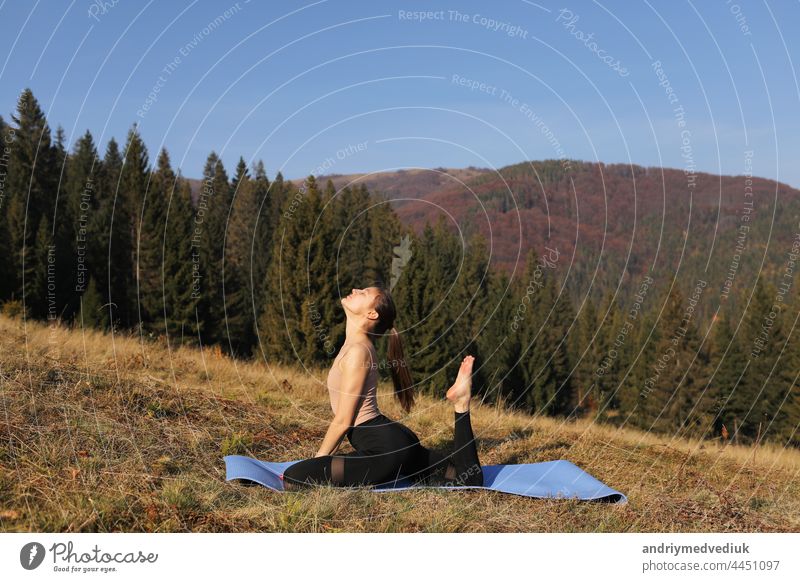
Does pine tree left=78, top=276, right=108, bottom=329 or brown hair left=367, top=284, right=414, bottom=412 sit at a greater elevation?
brown hair left=367, top=284, right=414, bottom=412

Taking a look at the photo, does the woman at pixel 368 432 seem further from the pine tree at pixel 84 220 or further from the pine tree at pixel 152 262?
the pine tree at pixel 152 262

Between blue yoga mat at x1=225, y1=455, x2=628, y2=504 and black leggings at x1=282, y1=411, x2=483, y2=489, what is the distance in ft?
0.37

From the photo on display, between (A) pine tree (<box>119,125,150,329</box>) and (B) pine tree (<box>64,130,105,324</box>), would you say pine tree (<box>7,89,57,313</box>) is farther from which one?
(A) pine tree (<box>119,125,150,329</box>)

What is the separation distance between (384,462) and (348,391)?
0.72 metres

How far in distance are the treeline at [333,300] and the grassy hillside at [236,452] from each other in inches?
910

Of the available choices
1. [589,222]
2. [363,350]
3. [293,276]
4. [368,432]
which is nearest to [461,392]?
[368,432]

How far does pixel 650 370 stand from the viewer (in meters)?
58.3

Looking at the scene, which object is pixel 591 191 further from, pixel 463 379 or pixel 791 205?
pixel 463 379

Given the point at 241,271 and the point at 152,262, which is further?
the point at 241,271

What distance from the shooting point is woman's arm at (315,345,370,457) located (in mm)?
6227

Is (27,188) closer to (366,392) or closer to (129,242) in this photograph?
(129,242)

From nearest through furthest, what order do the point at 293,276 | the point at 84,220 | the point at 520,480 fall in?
1. the point at 520,480
2. the point at 84,220
3. the point at 293,276

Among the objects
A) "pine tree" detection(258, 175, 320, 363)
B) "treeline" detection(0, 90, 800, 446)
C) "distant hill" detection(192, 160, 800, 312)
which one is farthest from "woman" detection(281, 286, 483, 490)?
"distant hill" detection(192, 160, 800, 312)

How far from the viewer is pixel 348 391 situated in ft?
20.5
